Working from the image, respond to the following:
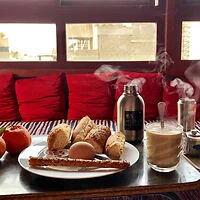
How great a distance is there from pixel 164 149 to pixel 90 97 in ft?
6.48

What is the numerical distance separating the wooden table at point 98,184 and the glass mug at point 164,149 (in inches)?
1.1

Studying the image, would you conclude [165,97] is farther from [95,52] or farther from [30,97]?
[30,97]

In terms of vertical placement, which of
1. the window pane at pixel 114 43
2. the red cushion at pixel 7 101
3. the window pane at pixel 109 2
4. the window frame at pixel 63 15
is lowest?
the red cushion at pixel 7 101

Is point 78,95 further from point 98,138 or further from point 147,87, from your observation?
point 98,138

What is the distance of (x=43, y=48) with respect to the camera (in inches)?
131

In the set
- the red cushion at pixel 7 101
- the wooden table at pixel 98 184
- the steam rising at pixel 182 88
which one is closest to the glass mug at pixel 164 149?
the wooden table at pixel 98 184

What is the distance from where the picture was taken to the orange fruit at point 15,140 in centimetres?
124

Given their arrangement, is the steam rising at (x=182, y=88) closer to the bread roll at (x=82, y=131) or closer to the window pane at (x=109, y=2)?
the window pane at (x=109, y=2)

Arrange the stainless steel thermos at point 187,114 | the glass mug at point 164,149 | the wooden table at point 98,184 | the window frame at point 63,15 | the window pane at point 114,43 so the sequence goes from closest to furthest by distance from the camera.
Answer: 1. the wooden table at point 98,184
2. the glass mug at point 164,149
3. the stainless steel thermos at point 187,114
4. the window frame at point 63,15
5. the window pane at point 114,43

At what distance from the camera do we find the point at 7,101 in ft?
9.87

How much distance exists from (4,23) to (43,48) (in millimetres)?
471

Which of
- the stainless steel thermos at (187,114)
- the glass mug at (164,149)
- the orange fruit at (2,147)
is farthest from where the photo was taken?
the stainless steel thermos at (187,114)

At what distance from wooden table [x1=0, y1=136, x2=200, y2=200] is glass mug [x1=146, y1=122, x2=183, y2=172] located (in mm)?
27

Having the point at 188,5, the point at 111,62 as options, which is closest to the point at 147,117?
the point at 111,62
